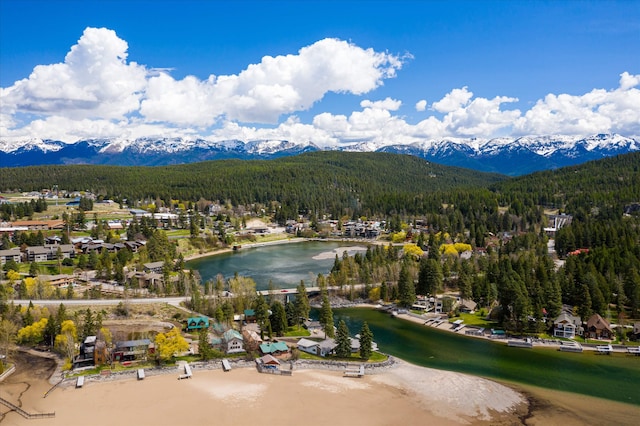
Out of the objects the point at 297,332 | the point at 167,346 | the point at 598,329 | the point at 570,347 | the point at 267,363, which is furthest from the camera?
the point at 297,332

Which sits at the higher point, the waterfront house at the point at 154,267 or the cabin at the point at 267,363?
the waterfront house at the point at 154,267

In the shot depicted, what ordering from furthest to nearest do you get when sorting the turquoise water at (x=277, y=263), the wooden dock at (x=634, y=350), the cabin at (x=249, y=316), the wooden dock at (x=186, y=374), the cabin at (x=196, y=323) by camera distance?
the turquoise water at (x=277, y=263) → the cabin at (x=249, y=316) → the cabin at (x=196, y=323) → the wooden dock at (x=634, y=350) → the wooden dock at (x=186, y=374)

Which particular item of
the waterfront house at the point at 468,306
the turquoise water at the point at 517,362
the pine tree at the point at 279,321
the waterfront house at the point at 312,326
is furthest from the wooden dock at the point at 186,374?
the waterfront house at the point at 468,306

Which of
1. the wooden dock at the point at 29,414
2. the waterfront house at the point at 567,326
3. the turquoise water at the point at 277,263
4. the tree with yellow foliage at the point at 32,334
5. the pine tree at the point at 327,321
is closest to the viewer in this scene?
the wooden dock at the point at 29,414

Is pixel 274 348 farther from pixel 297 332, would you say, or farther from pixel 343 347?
pixel 297 332

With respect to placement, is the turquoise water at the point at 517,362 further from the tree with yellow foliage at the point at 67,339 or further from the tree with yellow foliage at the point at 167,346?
the tree with yellow foliage at the point at 67,339

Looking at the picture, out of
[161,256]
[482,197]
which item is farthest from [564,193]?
[161,256]

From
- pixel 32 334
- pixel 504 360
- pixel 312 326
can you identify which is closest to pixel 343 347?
pixel 312 326
